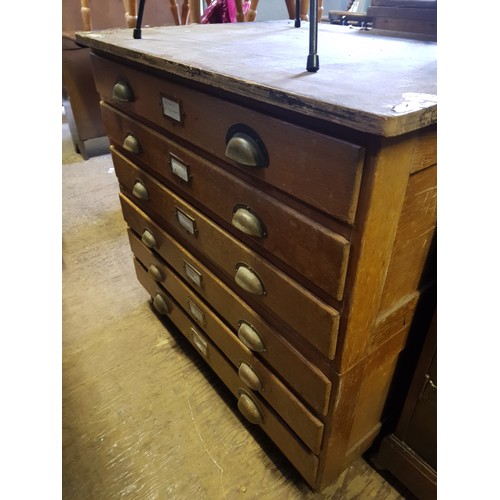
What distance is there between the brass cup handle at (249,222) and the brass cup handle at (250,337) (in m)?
0.25

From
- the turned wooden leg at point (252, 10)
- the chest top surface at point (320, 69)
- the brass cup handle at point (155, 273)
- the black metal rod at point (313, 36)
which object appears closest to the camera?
the chest top surface at point (320, 69)

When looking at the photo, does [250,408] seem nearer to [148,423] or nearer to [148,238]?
[148,423]

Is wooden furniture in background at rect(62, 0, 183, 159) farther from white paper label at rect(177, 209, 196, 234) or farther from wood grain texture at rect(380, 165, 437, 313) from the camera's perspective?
wood grain texture at rect(380, 165, 437, 313)

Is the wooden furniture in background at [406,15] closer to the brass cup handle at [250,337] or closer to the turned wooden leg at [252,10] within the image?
the brass cup handle at [250,337]

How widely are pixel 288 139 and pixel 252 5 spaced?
4.92ft

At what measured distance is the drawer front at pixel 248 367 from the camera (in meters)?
0.76

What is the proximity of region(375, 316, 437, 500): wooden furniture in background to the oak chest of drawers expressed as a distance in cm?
5

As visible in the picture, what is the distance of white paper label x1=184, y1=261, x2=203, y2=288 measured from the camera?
37.3 inches

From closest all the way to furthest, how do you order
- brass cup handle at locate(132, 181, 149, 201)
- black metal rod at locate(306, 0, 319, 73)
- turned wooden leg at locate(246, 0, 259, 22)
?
black metal rod at locate(306, 0, 319, 73)
brass cup handle at locate(132, 181, 149, 201)
turned wooden leg at locate(246, 0, 259, 22)

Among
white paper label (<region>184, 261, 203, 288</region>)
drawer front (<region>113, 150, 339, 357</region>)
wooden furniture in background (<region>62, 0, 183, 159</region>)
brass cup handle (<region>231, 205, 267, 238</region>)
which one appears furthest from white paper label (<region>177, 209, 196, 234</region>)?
wooden furniture in background (<region>62, 0, 183, 159</region>)

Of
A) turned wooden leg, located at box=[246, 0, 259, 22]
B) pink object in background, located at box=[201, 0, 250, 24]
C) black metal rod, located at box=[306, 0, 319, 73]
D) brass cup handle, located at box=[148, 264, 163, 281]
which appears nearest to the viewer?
black metal rod, located at box=[306, 0, 319, 73]

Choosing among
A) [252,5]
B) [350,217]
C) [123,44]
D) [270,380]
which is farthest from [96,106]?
[350,217]

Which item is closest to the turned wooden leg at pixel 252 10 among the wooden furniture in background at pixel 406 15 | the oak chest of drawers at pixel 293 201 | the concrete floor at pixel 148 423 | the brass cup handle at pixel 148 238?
the oak chest of drawers at pixel 293 201

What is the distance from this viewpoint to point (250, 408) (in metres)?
0.94
